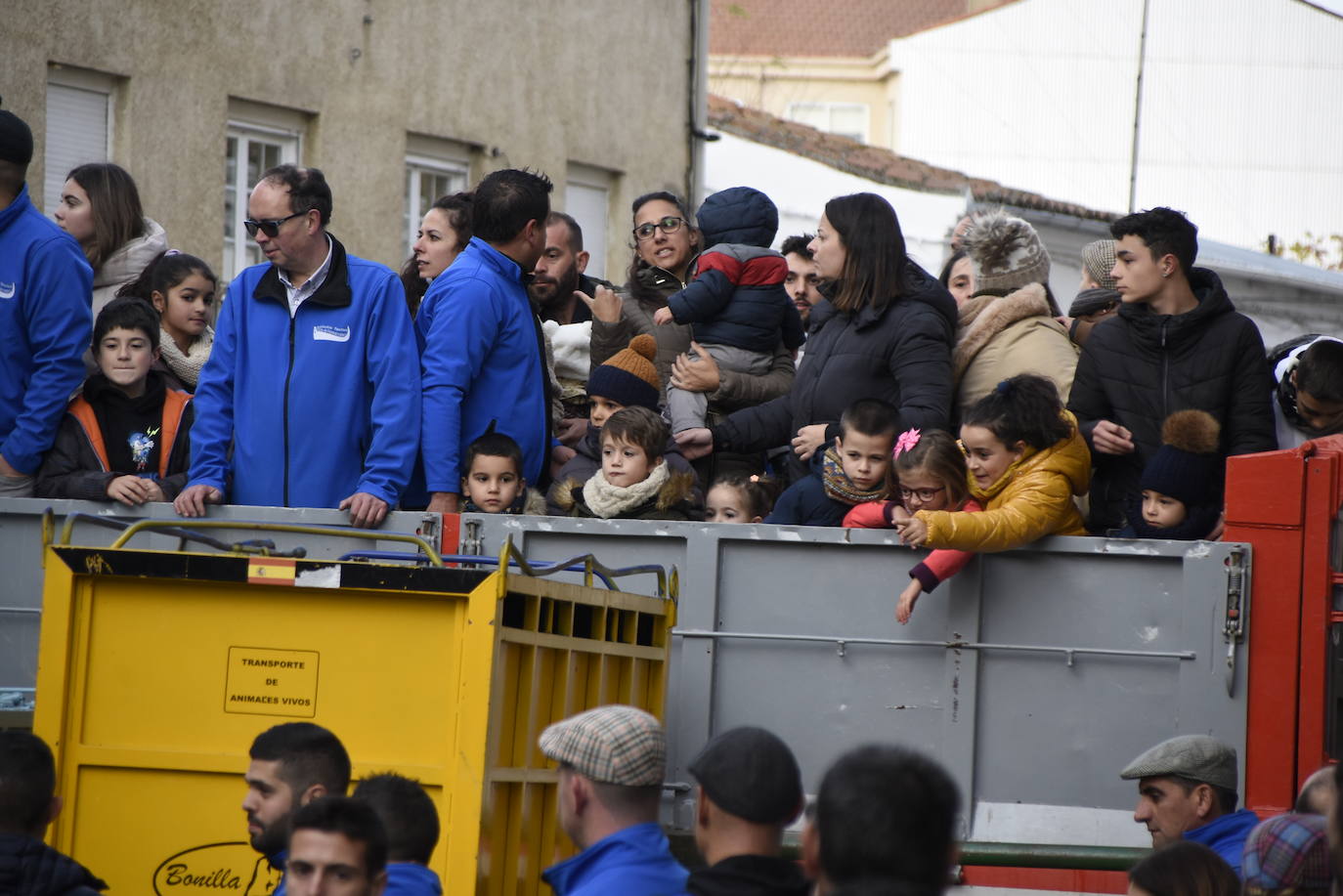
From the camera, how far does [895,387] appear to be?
7.30 m

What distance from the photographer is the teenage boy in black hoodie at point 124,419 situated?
7340mm

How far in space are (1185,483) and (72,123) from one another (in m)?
9.58

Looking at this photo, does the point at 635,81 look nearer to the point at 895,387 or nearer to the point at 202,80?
the point at 202,80

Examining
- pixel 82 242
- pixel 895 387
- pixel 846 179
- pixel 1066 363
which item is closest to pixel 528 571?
pixel 895 387

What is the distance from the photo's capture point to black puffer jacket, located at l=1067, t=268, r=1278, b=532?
669 cm

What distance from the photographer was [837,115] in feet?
149

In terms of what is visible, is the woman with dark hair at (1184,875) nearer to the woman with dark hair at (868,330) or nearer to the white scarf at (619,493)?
the woman with dark hair at (868,330)

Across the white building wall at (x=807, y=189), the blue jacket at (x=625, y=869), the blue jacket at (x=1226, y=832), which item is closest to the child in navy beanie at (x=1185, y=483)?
the blue jacket at (x=1226, y=832)

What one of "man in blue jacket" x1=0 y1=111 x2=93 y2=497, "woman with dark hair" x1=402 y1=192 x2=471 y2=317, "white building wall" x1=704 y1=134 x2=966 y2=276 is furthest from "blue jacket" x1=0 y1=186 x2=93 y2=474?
"white building wall" x1=704 y1=134 x2=966 y2=276

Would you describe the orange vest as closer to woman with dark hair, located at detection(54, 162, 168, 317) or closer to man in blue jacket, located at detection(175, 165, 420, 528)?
man in blue jacket, located at detection(175, 165, 420, 528)

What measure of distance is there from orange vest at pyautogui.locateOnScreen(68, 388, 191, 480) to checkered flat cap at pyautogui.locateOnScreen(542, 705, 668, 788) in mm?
3643

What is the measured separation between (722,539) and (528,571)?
1.21 meters

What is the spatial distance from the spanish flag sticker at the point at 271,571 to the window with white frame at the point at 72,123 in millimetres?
8559

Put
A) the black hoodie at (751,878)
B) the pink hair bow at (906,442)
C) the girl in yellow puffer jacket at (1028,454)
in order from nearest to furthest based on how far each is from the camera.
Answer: the black hoodie at (751,878)
the girl in yellow puffer jacket at (1028,454)
the pink hair bow at (906,442)
